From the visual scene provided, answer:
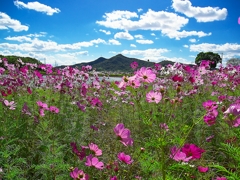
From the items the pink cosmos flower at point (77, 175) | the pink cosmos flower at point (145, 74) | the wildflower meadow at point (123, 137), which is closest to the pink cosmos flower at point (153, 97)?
the wildflower meadow at point (123, 137)

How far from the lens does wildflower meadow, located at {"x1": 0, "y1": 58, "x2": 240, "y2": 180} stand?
1.48m

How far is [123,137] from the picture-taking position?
4.47ft

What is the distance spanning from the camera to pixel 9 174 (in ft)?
5.06

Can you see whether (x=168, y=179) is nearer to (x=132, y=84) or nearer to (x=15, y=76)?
(x=132, y=84)

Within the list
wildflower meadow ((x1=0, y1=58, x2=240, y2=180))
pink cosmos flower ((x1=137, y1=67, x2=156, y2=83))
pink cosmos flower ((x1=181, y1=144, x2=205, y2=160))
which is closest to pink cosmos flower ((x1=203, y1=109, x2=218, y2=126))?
wildflower meadow ((x1=0, y1=58, x2=240, y2=180))

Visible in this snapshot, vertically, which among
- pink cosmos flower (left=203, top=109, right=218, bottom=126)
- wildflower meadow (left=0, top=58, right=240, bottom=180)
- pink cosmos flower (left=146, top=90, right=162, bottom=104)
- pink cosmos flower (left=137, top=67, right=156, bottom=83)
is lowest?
wildflower meadow (left=0, top=58, right=240, bottom=180)

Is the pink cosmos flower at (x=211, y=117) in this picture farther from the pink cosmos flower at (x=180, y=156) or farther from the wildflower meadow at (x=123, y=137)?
the pink cosmos flower at (x=180, y=156)

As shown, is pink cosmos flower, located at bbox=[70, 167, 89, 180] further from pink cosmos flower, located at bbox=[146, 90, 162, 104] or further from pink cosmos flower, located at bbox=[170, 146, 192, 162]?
pink cosmos flower, located at bbox=[146, 90, 162, 104]

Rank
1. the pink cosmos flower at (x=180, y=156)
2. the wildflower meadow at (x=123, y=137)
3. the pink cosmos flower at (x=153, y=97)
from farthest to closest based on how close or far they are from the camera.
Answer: the pink cosmos flower at (x=153, y=97), the wildflower meadow at (x=123, y=137), the pink cosmos flower at (x=180, y=156)

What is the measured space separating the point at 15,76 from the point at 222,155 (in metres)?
3.29

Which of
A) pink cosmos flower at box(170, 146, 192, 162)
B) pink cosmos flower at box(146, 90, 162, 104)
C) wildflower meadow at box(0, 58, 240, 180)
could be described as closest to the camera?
pink cosmos flower at box(170, 146, 192, 162)

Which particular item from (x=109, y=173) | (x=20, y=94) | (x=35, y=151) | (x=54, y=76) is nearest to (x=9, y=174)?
(x=109, y=173)

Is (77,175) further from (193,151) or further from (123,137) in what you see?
(193,151)

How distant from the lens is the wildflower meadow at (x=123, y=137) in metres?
1.48
